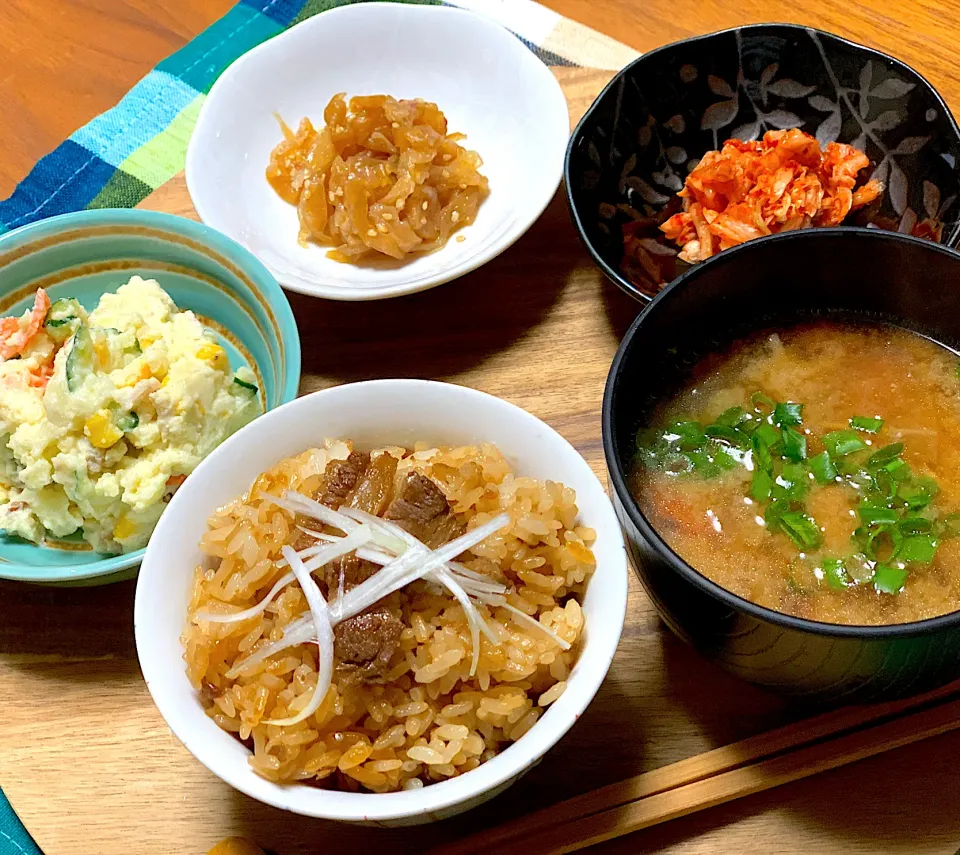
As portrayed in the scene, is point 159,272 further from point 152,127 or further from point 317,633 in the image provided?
point 317,633

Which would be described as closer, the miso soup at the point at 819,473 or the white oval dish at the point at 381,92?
the miso soup at the point at 819,473

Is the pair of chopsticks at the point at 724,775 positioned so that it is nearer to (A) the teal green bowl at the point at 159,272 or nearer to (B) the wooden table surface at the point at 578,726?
(B) the wooden table surface at the point at 578,726

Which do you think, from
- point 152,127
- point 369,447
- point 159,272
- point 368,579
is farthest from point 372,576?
point 152,127

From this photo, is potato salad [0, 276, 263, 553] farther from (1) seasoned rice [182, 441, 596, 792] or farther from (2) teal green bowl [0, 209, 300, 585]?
(1) seasoned rice [182, 441, 596, 792]

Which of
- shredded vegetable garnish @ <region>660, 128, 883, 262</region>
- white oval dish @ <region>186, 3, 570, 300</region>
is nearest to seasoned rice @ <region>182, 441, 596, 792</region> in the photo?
white oval dish @ <region>186, 3, 570, 300</region>

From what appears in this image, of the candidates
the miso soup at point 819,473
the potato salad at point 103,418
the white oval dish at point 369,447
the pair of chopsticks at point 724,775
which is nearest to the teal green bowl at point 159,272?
the potato salad at point 103,418

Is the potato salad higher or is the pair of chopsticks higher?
the potato salad

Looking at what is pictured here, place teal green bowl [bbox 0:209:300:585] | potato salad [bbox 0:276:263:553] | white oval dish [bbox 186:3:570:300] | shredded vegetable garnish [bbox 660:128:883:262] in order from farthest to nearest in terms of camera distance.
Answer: white oval dish [bbox 186:3:570:300] < shredded vegetable garnish [bbox 660:128:883:262] < teal green bowl [bbox 0:209:300:585] < potato salad [bbox 0:276:263:553]
